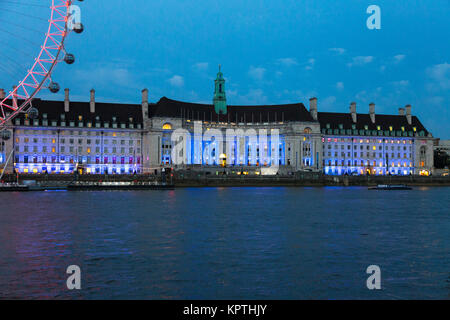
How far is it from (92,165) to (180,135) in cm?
2418

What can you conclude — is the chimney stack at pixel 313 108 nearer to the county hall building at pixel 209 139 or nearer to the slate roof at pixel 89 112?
the county hall building at pixel 209 139

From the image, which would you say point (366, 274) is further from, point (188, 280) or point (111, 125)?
point (111, 125)

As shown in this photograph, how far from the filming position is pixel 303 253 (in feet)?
81.9

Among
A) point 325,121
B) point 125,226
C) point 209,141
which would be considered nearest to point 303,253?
point 125,226

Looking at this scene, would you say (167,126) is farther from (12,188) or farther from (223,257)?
(223,257)

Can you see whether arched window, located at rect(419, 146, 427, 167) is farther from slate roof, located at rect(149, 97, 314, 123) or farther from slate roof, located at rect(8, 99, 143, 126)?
slate roof, located at rect(8, 99, 143, 126)

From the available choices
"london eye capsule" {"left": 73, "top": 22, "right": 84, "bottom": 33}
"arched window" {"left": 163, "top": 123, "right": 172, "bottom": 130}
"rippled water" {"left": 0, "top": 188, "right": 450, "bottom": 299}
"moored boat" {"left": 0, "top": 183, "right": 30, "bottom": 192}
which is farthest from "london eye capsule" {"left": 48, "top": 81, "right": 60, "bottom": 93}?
"arched window" {"left": 163, "top": 123, "right": 172, "bottom": 130}

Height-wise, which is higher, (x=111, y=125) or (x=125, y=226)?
(x=111, y=125)

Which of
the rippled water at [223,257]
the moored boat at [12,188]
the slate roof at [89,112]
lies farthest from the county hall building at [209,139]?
the rippled water at [223,257]

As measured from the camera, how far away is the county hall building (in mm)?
136625

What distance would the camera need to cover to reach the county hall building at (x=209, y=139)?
448 ft

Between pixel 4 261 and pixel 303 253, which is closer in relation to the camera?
pixel 4 261

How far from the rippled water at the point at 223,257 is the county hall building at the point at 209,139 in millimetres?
99871

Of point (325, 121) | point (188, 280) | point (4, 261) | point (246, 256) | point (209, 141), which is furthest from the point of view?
point (325, 121)
